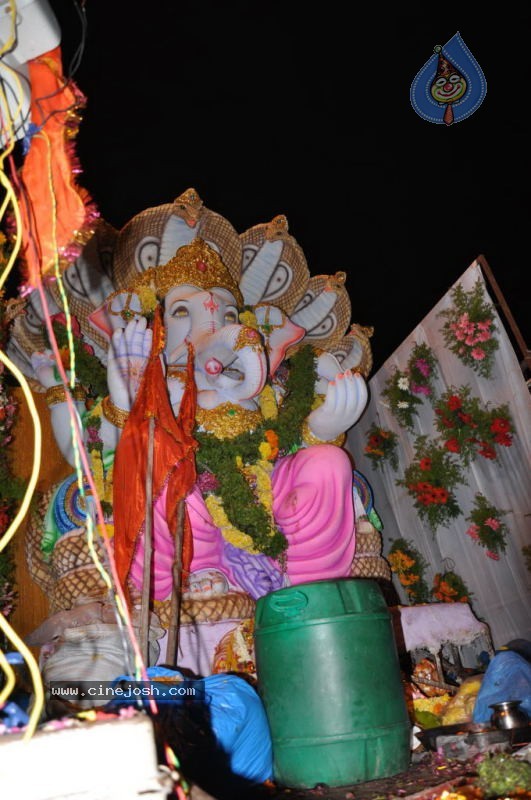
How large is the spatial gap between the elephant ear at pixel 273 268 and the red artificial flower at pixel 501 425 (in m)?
1.95

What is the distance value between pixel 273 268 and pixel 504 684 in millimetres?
3498

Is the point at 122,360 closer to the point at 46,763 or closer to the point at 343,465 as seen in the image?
the point at 343,465

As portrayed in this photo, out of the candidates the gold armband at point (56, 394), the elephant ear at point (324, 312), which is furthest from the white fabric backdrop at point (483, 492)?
the gold armband at point (56, 394)

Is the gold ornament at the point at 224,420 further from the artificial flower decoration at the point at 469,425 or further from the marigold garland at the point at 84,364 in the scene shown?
the artificial flower decoration at the point at 469,425

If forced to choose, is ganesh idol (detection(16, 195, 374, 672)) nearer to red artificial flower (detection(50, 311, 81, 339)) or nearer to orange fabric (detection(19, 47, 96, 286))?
red artificial flower (detection(50, 311, 81, 339))

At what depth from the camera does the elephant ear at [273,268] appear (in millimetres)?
5598

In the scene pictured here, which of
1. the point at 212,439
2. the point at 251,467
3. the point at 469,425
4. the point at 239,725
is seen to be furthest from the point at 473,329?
the point at 239,725

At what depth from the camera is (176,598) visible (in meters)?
3.74

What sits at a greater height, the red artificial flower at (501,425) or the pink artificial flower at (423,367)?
the pink artificial flower at (423,367)

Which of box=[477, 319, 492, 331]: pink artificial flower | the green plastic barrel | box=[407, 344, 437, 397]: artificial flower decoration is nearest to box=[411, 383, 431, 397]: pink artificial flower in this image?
box=[407, 344, 437, 397]: artificial flower decoration

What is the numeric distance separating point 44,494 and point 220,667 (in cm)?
175

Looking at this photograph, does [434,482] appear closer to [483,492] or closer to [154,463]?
[483,492]

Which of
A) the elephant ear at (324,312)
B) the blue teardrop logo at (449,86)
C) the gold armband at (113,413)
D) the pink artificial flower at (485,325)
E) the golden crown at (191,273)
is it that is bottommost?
the pink artificial flower at (485,325)

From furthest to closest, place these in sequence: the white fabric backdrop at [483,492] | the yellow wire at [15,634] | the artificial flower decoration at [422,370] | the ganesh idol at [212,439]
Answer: the artificial flower decoration at [422,370] → the white fabric backdrop at [483,492] → the ganesh idol at [212,439] → the yellow wire at [15,634]
